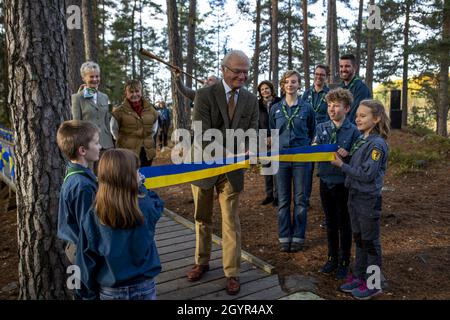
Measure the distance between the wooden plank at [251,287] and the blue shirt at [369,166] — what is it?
1369 millimetres

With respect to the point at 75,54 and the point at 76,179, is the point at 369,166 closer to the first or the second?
the point at 76,179

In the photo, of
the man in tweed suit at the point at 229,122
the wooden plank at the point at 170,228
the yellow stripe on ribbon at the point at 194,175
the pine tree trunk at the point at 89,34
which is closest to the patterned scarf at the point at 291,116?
the man in tweed suit at the point at 229,122

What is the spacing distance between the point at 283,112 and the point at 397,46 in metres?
22.9

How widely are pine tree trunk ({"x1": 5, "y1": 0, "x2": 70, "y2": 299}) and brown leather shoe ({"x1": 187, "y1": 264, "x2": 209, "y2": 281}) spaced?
4.21 ft

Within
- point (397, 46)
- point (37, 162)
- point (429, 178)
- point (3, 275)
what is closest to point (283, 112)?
point (37, 162)

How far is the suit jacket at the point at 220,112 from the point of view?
12.2 ft

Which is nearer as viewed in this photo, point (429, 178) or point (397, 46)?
point (429, 178)

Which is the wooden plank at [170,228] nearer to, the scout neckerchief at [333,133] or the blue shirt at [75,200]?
the scout neckerchief at [333,133]

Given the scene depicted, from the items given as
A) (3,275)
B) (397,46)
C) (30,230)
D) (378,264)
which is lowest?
(3,275)

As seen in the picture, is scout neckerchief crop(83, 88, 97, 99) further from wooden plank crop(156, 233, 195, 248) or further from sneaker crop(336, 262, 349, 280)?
sneaker crop(336, 262, 349, 280)

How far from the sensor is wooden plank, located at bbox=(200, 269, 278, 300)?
3.60m

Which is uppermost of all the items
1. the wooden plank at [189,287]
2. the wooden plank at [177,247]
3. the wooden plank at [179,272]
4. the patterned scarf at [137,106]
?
the patterned scarf at [137,106]
